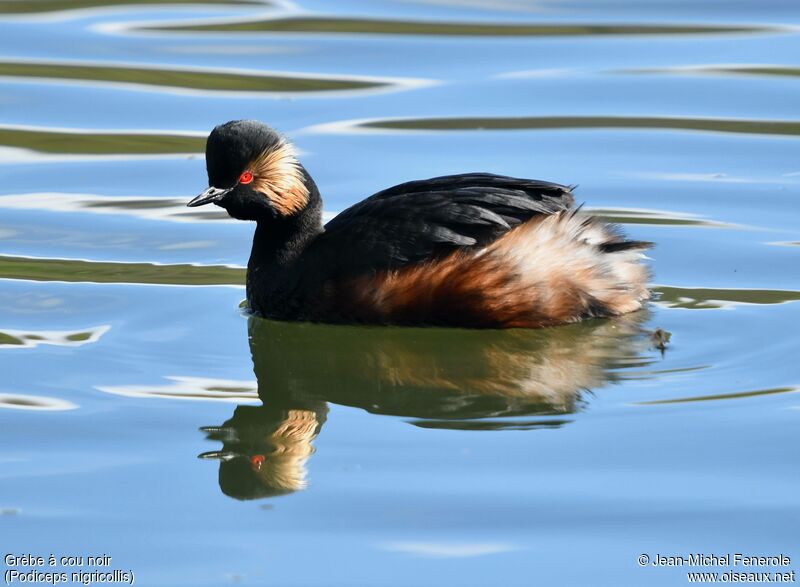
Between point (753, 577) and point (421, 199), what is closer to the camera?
point (753, 577)

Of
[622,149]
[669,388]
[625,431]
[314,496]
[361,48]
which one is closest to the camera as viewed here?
[314,496]

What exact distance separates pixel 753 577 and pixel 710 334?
233 centimetres

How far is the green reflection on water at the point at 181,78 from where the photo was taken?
11.8 metres

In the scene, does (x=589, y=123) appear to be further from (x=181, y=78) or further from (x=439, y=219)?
(x=439, y=219)

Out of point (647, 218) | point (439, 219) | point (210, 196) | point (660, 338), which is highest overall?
point (439, 219)

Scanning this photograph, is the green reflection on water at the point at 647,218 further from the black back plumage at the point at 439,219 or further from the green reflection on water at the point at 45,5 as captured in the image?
the green reflection on water at the point at 45,5

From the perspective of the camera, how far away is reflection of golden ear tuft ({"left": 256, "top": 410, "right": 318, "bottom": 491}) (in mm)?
5559

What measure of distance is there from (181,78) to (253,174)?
456 cm

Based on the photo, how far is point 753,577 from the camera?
4816 millimetres

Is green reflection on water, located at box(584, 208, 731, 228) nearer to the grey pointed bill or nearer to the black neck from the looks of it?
the black neck

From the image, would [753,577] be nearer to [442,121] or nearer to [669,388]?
[669,388]

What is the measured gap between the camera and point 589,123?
35.3ft

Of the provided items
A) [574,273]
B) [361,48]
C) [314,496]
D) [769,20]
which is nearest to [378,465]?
[314,496]

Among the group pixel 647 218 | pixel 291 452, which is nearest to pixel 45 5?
pixel 647 218
